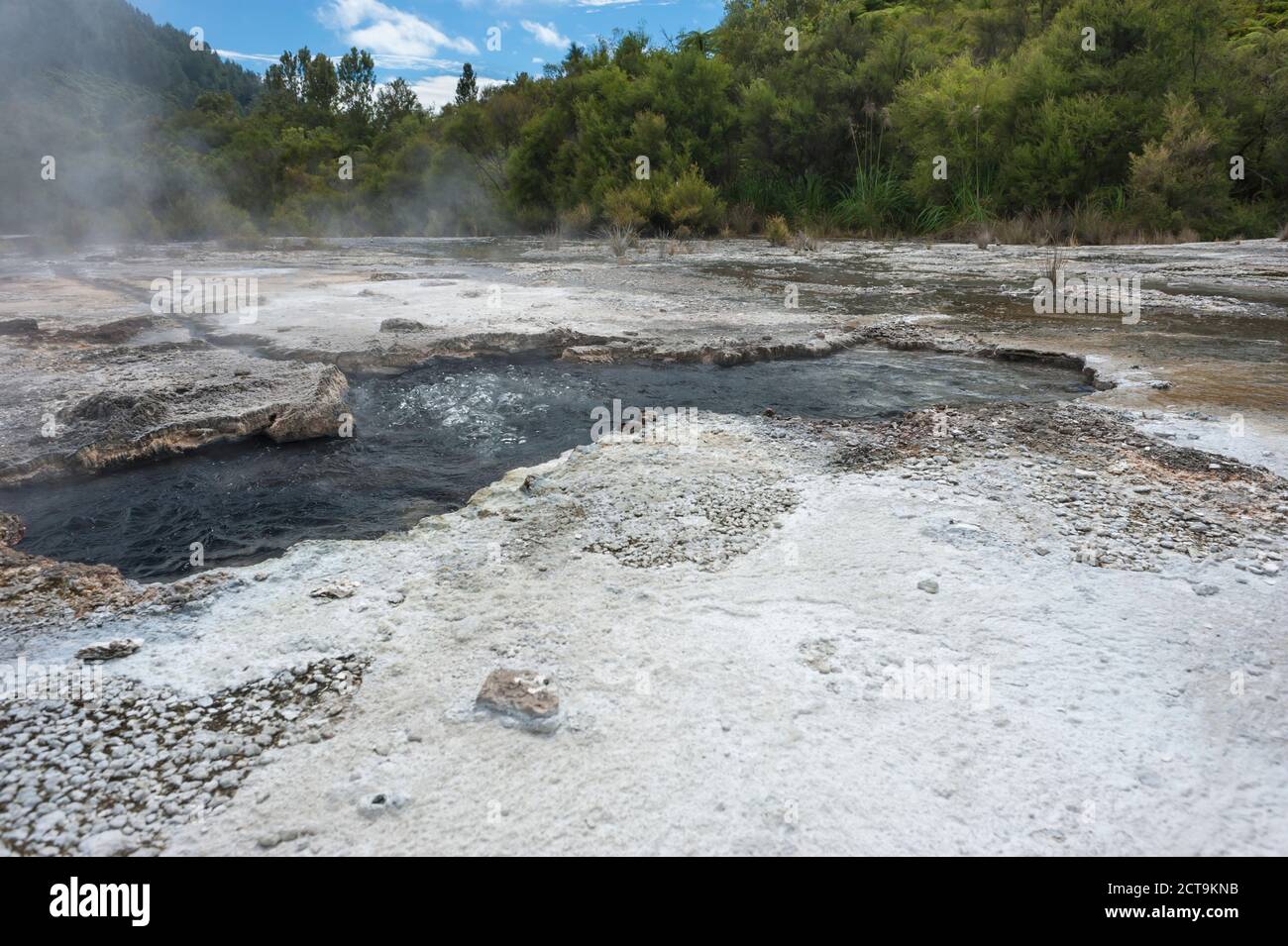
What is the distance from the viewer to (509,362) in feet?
17.1

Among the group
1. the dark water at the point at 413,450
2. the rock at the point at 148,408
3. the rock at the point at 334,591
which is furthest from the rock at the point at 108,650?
the rock at the point at 148,408

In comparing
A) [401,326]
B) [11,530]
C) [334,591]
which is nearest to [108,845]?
[334,591]

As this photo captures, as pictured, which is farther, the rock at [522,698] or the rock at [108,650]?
the rock at [108,650]

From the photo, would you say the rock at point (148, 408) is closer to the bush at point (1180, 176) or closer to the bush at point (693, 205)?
the bush at point (693, 205)

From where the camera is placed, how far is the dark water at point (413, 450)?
284cm

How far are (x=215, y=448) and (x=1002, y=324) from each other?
549 centimetres

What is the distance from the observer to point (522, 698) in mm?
1711

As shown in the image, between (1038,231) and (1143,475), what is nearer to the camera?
(1143,475)

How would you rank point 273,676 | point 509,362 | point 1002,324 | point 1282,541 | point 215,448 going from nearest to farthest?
1. point 273,676
2. point 1282,541
3. point 215,448
4. point 509,362
5. point 1002,324

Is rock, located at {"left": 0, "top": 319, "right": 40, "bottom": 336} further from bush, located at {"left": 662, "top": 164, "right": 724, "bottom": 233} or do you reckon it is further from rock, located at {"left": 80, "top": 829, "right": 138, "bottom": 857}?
bush, located at {"left": 662, "top": 164, "right": 724, "bottom": 233}

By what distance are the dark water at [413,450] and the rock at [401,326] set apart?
742 millimetres

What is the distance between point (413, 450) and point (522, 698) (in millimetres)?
2203
